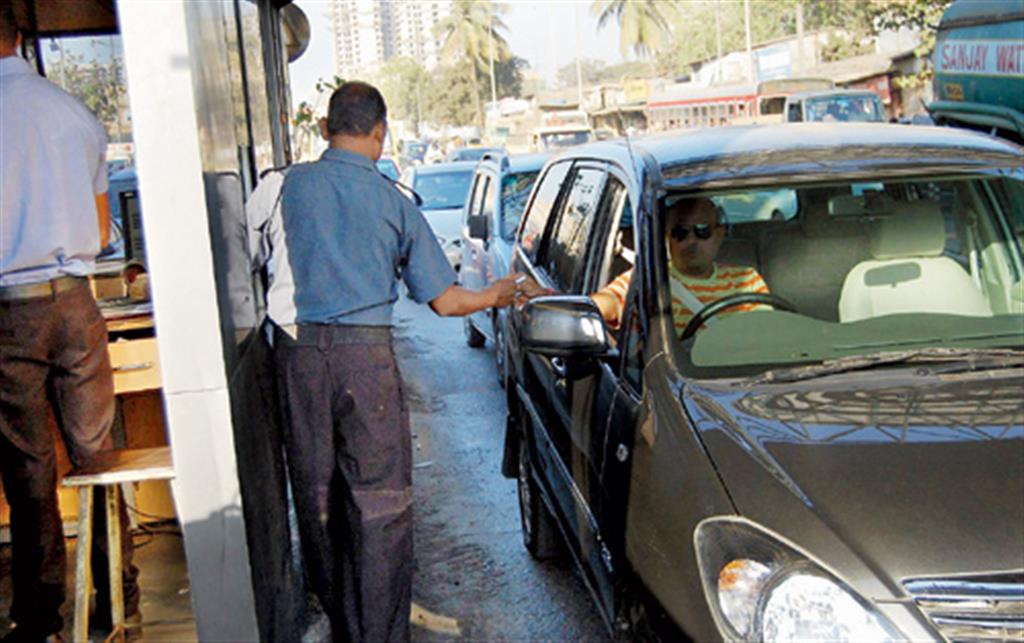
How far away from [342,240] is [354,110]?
0.48 metres

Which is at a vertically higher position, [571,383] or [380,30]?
[380,30]

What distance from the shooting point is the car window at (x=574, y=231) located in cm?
442

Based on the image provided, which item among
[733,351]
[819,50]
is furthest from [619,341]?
[819,50]

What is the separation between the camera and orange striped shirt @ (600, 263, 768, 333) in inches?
137

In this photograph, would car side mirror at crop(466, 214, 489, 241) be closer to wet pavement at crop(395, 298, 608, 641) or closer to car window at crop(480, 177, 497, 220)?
car window at crop(480, 177, 497, 220)

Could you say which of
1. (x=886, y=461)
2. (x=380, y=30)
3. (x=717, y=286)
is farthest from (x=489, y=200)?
(x=380, y=30)

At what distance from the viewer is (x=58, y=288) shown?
3836 millimetres

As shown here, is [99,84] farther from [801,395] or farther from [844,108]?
[844,108]

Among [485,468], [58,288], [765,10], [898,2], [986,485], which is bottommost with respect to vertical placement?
[485,468]

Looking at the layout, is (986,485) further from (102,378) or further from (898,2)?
(898,2)

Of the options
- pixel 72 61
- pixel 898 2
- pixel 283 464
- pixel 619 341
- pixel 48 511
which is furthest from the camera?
pixel 898 2

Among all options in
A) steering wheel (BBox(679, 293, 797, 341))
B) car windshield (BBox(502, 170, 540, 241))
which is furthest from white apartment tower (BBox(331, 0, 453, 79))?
steering wheel (BBox(679, 293, 797, 341))

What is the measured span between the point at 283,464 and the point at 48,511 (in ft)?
3.36

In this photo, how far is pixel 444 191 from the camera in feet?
54.7
